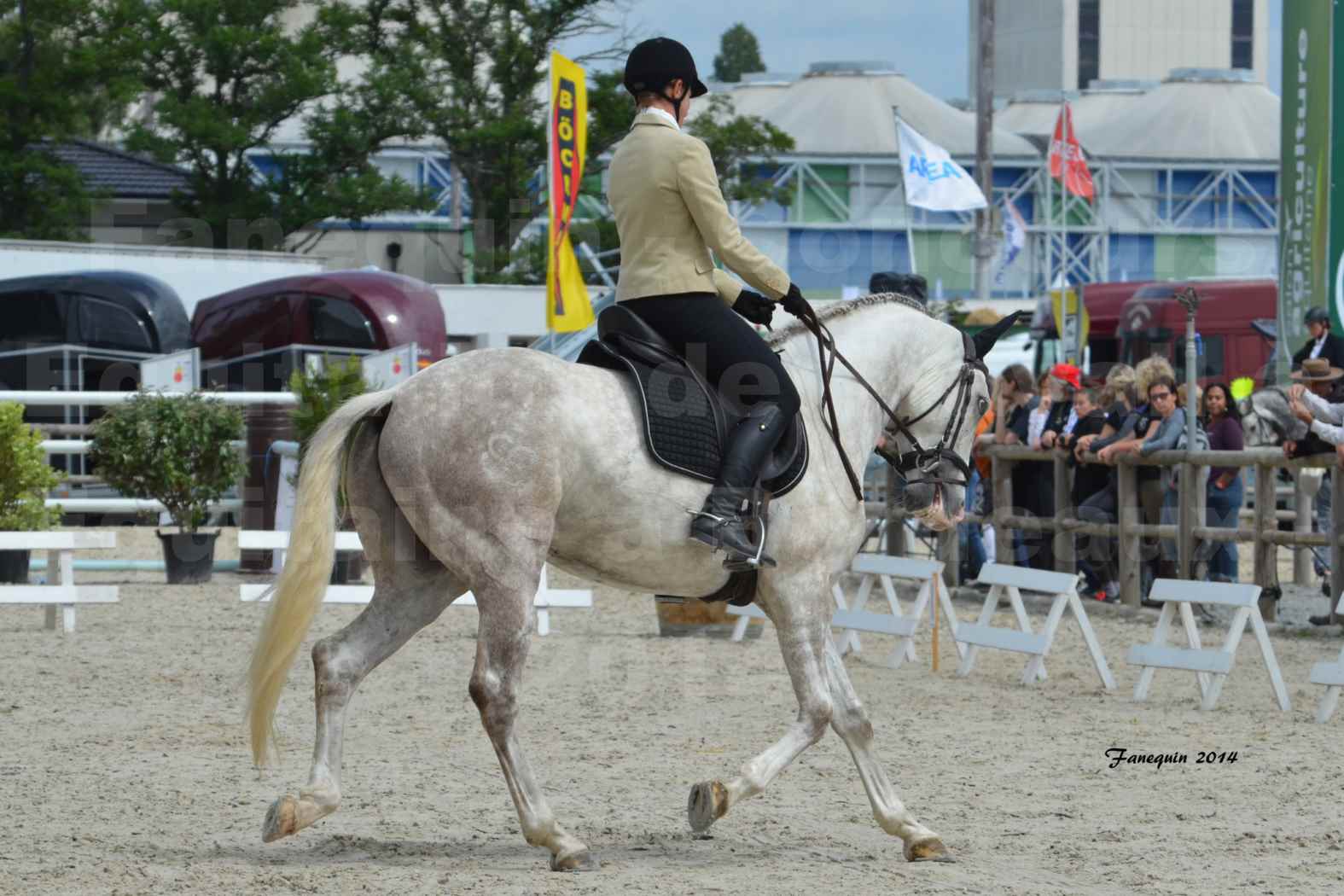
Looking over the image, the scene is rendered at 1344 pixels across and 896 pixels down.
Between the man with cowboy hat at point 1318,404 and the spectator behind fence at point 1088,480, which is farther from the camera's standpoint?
the spectator behind fence at point 1088,480

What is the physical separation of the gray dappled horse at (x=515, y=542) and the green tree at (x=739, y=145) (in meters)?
31.4

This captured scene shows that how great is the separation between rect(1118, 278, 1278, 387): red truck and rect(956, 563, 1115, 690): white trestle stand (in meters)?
14.3

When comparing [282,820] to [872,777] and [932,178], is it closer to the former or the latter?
[872,777]

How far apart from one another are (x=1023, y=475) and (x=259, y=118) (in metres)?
23.5

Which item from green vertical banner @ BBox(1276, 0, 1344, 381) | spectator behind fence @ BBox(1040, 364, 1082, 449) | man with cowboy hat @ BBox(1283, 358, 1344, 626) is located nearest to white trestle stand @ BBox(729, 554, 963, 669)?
man with cowboy hat @ BBox(1283, 358, 1344, 626)

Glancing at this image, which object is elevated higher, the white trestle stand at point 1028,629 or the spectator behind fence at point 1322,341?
the spectator behind fence at point 1322,341

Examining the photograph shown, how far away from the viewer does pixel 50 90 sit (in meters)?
33.2

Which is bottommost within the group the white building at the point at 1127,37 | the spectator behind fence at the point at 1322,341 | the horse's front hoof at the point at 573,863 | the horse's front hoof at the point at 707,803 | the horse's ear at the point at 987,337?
the horse's front hoof at the point at 573,863

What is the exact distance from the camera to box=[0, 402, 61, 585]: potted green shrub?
14.0 m

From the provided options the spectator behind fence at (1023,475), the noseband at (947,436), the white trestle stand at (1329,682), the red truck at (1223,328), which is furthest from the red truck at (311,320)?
the noseband at (947,436)

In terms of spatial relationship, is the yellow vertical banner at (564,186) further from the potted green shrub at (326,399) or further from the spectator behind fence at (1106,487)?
the spectator behind fence at (1106,487)

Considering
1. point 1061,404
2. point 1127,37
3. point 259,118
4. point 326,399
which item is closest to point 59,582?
point 326,399

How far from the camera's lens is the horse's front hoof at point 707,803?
6047 mm

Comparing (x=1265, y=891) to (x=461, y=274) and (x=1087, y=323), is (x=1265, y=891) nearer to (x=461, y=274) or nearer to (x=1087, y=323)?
(x=1087, y=323)
